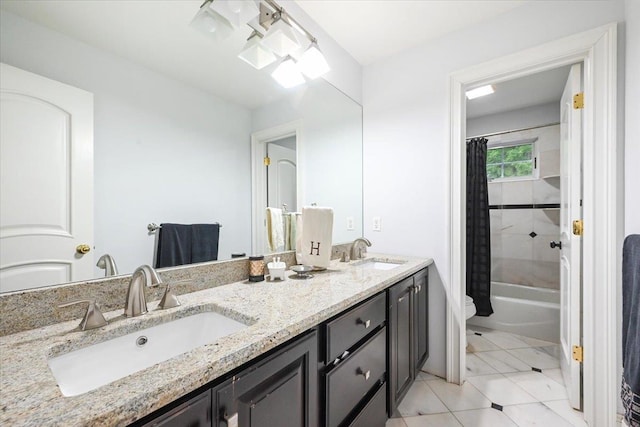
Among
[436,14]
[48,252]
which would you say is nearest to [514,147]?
[436,14]

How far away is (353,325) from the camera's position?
107 centimetres

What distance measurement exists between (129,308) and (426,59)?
2238 mm

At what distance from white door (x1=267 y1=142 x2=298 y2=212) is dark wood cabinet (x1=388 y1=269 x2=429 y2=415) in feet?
2.54

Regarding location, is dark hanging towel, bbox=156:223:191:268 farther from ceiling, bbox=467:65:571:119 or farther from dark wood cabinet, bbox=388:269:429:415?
ceiling, bbox=467:65:571:119

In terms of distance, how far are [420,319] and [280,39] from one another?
1855 mm

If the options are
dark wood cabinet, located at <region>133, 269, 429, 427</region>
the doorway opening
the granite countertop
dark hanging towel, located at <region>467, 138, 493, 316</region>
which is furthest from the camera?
dark hanging towel, located at <region>467, 138, 493, 316</region>

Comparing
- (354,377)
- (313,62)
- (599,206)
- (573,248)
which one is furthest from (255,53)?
(573,248)

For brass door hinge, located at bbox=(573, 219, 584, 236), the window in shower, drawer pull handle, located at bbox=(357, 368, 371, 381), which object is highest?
the window in shower


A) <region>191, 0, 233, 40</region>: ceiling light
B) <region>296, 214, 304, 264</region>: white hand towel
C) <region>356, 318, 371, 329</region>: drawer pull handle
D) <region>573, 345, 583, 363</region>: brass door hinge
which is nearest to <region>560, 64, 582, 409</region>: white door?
<region>573, 345, 583, 363</region>: brass door hinge

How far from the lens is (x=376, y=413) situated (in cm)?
124

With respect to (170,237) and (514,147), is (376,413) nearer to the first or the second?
(170,237)

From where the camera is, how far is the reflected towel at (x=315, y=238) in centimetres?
157

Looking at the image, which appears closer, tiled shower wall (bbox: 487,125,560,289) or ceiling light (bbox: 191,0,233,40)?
ceiling light (bbox: 191,0,233,40)

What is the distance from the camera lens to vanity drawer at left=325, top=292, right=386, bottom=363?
3.10 feet
